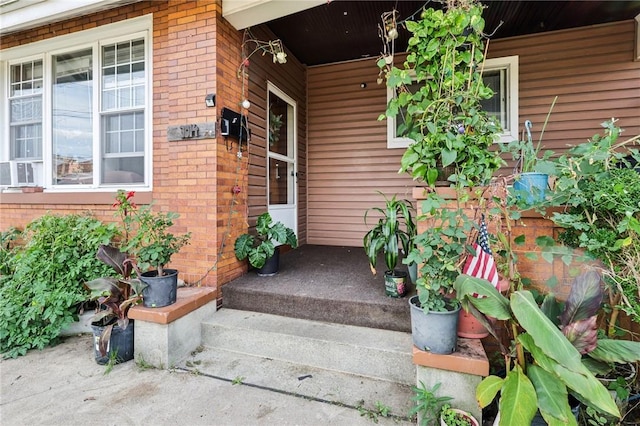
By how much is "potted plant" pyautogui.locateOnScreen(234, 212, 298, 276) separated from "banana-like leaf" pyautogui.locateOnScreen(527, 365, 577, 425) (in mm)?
2255

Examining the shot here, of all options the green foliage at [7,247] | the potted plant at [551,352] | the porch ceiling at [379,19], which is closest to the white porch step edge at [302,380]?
the potted plant at [551,352]

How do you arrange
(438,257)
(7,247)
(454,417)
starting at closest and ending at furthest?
1. (454,417)
2. (438,257)
3. (7,247)

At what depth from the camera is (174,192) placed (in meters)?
3.03

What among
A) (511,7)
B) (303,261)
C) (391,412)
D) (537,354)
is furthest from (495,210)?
(511,7)

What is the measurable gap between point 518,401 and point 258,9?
3429mm

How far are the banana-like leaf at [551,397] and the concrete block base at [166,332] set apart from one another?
2384mm

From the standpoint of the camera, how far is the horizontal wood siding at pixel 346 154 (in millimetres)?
4676

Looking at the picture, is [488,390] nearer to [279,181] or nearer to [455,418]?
[455,418]

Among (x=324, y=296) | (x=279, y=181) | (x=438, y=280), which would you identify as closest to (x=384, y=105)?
(x=279, y=181)

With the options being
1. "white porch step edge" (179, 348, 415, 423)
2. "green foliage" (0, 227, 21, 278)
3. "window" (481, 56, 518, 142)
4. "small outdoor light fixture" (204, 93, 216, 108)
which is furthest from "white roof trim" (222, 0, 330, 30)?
"green foliage" (0, 227, 21, 278)

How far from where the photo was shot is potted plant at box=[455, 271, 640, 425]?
1.29m

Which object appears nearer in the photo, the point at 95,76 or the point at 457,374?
the point at 457,374

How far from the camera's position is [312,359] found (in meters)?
2.36

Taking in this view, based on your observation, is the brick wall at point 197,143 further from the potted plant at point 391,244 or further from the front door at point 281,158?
the potted plant at point 391,244
